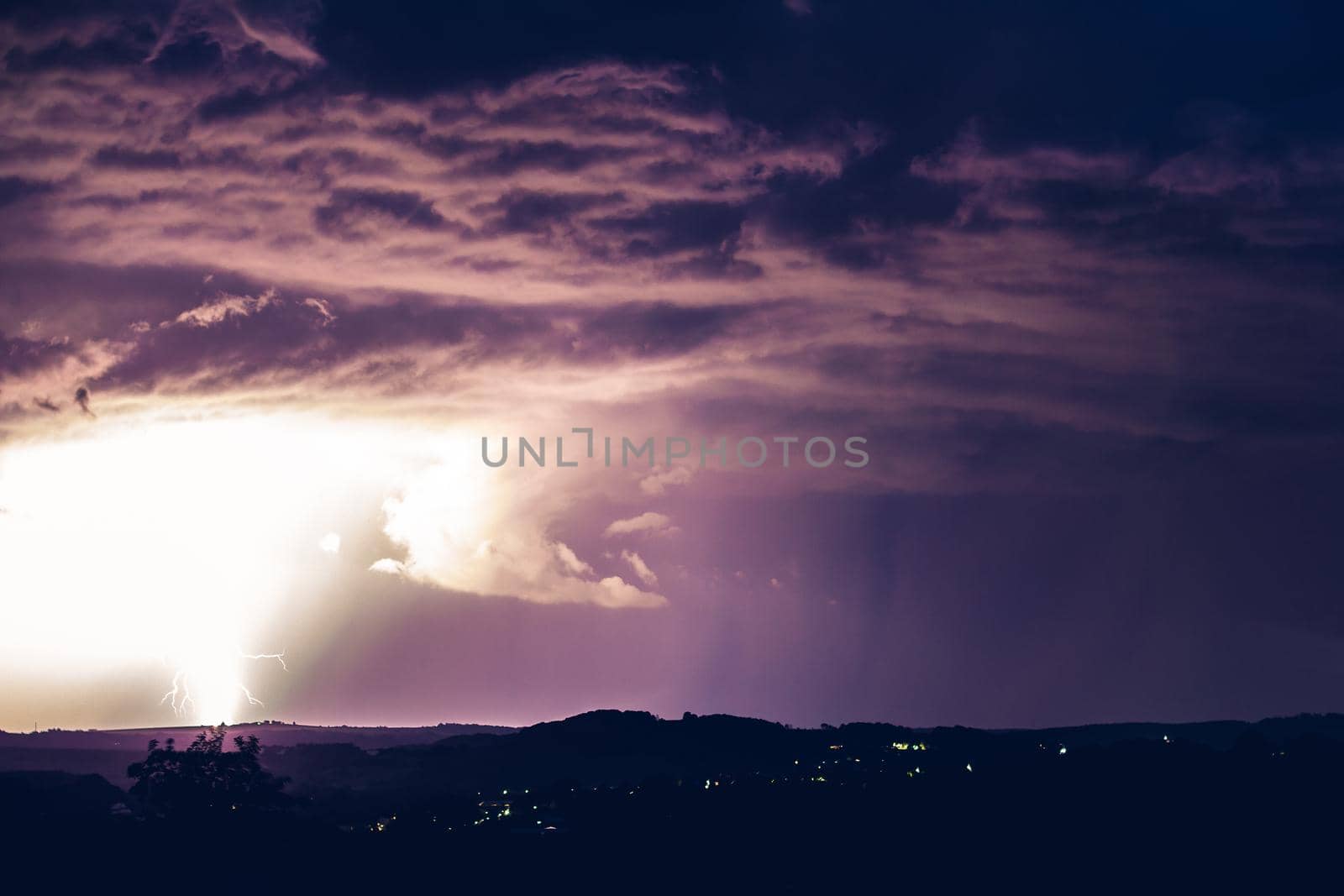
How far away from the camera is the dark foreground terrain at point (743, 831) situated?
435ft

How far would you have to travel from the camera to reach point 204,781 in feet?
460

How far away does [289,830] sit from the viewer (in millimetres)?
136125

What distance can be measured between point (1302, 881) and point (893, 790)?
49811 millimetres

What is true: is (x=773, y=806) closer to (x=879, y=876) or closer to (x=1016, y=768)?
(x=879, y=876)

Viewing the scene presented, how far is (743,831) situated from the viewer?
158 meters

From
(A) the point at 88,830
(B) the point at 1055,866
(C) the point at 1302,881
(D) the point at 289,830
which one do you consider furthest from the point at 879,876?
(A) the point at 88,830

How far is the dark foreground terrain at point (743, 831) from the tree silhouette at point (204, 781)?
0.24 metres

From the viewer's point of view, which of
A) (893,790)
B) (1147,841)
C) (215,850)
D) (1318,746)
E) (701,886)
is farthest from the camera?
(1318,746)

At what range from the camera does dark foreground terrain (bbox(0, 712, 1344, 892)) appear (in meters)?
132

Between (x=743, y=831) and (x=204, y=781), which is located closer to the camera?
(x=204, y=781)

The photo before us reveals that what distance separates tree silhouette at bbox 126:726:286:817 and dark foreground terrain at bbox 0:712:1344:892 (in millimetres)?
241

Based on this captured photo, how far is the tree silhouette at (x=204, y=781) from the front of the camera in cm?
13788

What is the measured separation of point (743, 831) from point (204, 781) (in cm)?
5727

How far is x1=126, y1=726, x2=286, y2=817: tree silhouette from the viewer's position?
13788 cm
